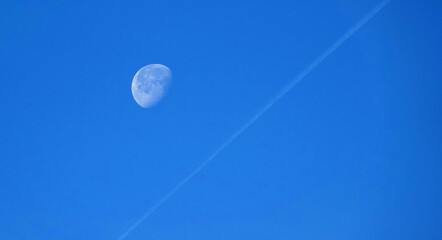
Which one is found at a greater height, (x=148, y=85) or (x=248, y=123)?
(x=148, y=85)

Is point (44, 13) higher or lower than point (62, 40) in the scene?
higher

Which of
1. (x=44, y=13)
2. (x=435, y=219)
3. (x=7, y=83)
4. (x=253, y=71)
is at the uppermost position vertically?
(x=44, y=13)

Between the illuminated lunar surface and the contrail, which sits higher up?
the illuminated lunar surface

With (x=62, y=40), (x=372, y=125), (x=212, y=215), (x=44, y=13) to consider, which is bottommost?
(x=212, y=215)

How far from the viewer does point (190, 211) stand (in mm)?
2330

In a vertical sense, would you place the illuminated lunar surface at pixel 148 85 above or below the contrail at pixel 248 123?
above

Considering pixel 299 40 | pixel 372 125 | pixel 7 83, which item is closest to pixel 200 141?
pixel 299 40

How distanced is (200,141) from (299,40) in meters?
0.95

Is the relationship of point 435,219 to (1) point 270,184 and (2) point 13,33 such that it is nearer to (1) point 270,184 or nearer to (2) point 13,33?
(1) point 270,184

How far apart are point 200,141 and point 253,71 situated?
1.95 feet

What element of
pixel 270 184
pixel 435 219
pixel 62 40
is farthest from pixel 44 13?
pixel 435 219

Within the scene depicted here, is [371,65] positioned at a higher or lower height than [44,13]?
lower

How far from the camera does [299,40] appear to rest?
7.71ft

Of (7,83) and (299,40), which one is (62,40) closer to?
(7,83)
